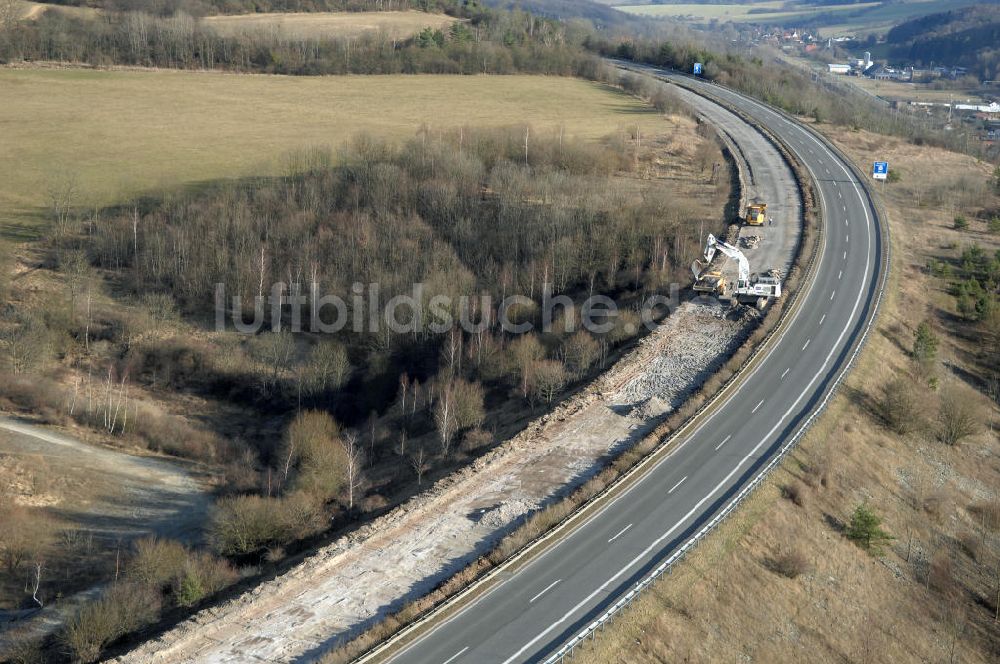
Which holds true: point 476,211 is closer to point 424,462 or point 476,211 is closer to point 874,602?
point 424,462

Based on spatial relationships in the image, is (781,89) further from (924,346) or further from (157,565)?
(157,565)

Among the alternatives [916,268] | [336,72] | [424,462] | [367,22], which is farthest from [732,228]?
[367,22]

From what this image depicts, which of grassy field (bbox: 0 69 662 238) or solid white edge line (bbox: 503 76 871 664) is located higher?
grassy field (bbox: 0 69 662 238)

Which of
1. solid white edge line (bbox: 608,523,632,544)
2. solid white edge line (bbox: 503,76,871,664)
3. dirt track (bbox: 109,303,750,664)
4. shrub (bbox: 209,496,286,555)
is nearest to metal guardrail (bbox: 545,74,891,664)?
solid white edge line (bbox: 503,76,871,664)

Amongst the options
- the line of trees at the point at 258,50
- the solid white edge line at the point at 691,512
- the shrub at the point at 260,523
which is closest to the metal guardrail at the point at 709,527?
the solid white edge line at the point at 691,512

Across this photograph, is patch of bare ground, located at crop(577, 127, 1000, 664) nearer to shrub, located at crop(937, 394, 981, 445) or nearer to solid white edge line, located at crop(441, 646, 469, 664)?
shrub, located at crop(937, 394, 981, 445)

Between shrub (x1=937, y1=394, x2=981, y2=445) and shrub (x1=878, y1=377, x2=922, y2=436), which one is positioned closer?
shrub (x1=878, y1=377, x2=922, y2=436)

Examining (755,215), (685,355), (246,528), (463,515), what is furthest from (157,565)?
(755,215)
